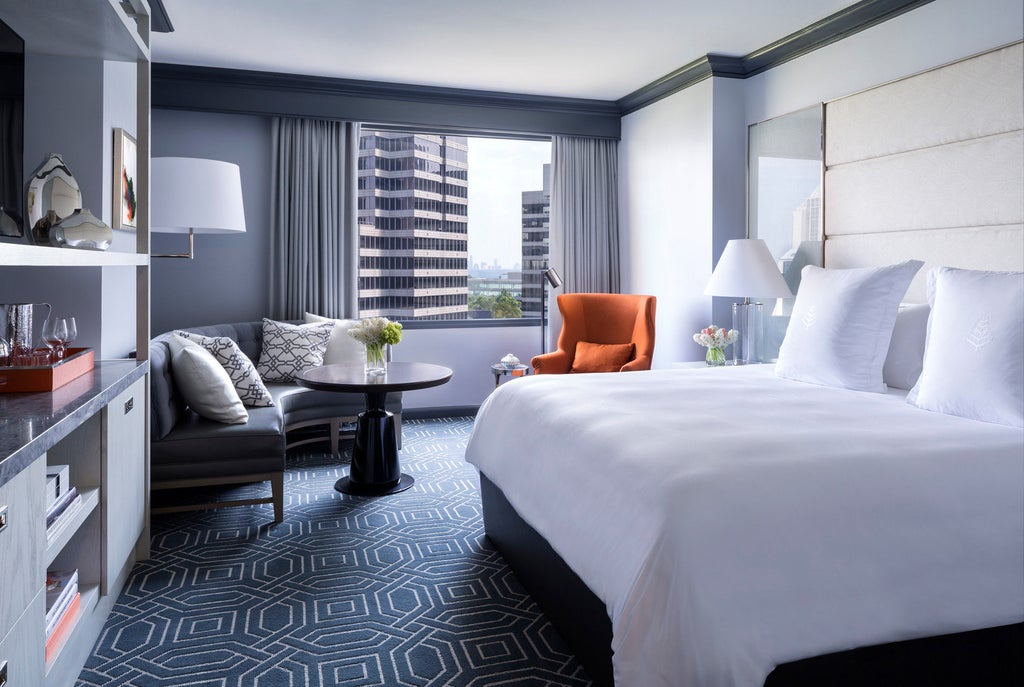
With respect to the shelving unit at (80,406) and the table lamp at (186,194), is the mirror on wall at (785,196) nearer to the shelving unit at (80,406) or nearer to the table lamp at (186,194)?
the table lamp at (186,194)

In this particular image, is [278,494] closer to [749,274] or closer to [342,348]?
[342,348]

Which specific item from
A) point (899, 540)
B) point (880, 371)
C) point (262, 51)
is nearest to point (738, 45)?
Answer: point (880, 371)

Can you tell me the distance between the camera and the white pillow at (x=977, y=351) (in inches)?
89.5

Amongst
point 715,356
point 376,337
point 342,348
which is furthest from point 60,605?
point 715,356

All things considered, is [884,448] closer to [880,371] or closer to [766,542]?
[766,542]

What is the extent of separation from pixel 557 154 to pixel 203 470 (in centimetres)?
425

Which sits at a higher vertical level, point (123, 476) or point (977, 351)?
point (977, 351)

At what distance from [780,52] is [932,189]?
1591mm

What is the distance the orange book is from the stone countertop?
0.55 meters

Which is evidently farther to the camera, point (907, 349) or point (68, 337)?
point (907, 349)

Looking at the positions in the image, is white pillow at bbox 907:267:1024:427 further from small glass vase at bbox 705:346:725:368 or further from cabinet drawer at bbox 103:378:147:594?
cabinet drawer at bbox 103:378:147:594

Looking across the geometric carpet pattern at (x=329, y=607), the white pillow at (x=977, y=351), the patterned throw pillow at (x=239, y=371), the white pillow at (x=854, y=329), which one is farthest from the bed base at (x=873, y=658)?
the patterned throw pillow at (x=239, y=371)

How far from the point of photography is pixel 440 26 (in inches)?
173

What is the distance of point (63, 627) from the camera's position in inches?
79.7
